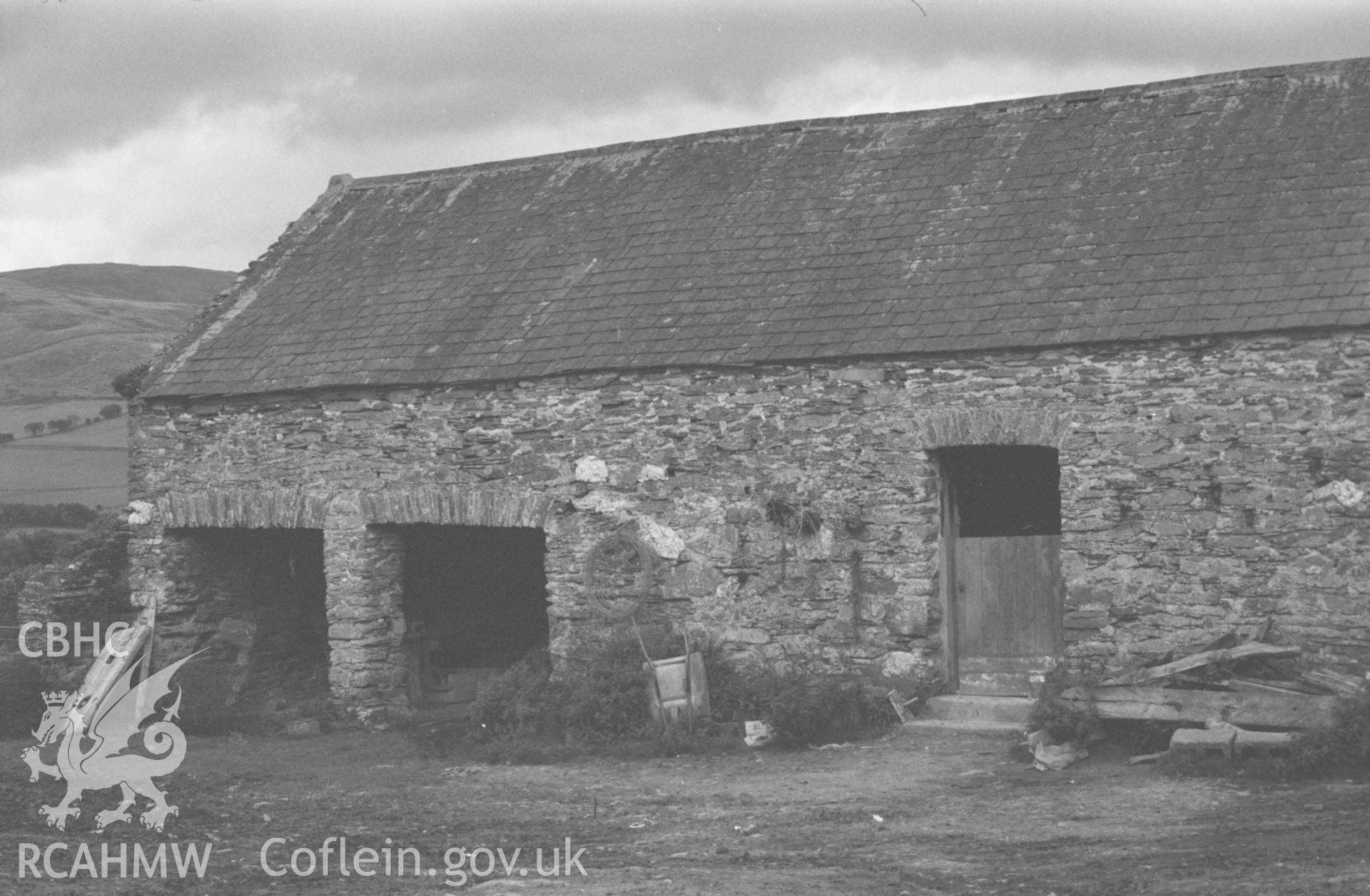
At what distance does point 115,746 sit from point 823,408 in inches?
265

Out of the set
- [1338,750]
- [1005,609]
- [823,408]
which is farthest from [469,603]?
[1338,750]

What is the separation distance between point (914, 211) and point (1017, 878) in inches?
292

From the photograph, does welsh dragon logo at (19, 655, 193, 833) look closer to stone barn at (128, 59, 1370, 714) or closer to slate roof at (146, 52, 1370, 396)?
stone barn at (128, 59, 1370, 714)

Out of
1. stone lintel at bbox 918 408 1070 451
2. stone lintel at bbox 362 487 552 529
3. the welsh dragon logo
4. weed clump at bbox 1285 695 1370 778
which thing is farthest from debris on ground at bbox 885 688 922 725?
the welsh dragon logo

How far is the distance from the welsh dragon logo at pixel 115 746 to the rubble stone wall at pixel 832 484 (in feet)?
3.68

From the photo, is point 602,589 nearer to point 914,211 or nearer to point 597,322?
point 597,322

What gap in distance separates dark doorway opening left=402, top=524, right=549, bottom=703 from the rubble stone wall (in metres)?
0.70

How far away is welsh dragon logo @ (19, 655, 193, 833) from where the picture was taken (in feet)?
34.2

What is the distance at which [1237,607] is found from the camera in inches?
451

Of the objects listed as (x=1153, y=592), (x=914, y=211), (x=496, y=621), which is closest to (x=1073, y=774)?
(x=1153, y=592)

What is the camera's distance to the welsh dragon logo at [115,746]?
10.4 metres

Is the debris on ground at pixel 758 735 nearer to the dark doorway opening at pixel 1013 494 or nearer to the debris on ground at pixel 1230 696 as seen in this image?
the debris on ground at pixel 1230 696

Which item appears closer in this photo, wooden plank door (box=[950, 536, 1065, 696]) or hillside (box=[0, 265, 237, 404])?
wooden plank door (box=[950, 536, 1065, 696])

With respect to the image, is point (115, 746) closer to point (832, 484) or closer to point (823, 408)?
point (832, 484)
